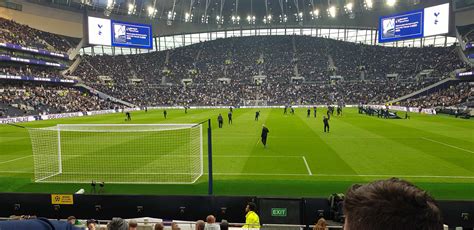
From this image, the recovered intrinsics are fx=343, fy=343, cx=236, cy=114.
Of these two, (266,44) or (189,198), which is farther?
(266,44)

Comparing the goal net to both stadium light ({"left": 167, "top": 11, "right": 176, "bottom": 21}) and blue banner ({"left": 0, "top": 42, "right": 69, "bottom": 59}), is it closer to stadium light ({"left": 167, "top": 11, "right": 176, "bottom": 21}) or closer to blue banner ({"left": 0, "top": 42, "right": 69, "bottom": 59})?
blue banner ({"left": 0, "top": 42, "right": 69, "bottom": 59})

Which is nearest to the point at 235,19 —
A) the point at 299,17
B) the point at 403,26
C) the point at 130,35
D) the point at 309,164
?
the point at 299,17

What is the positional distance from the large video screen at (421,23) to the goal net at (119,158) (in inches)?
1763

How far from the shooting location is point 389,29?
5806 cm

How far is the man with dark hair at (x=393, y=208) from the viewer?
4.14ft

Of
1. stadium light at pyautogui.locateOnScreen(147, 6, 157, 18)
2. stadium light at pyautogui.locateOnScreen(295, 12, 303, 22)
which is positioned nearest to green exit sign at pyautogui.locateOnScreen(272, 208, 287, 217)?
stadium light at pyautogui.locateOnScreen(147, 6, 157, 18)

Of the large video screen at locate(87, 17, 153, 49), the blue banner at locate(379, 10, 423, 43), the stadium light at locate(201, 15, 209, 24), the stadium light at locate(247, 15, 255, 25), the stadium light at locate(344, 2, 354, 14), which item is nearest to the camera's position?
→ the blue banner at locate(379, 10, 423, 43)

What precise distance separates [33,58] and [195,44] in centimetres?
4932

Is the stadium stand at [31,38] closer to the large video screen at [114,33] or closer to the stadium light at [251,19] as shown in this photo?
the large video screen at [114,33]

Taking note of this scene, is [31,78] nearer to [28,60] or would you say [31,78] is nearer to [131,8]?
[28,60]

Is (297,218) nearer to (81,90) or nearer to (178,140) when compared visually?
(178,140)

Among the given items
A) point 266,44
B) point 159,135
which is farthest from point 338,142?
point 266,44

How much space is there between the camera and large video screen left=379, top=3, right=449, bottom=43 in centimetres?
5506

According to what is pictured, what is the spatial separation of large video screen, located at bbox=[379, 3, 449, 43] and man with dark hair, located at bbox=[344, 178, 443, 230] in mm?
62841
